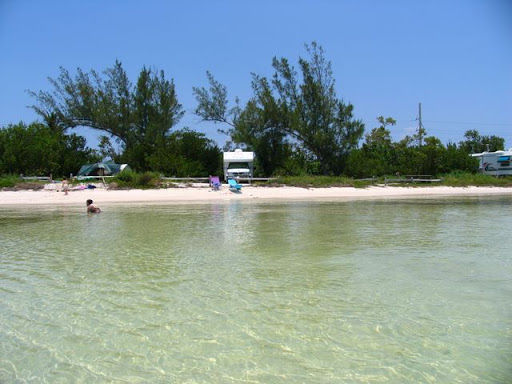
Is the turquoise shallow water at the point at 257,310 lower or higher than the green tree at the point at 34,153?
lower

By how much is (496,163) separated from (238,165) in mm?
22890

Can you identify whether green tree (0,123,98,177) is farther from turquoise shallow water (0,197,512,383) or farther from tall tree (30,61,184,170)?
turquoise shallow water (0,197,512,383)

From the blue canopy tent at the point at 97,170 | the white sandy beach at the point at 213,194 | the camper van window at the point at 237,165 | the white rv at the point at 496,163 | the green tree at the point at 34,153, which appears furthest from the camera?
the white rv at the point at 496,163

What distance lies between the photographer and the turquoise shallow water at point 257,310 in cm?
366

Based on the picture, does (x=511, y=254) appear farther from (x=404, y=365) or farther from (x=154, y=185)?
(x=154, y=185)

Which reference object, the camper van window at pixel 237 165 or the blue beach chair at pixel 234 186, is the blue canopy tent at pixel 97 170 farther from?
the blue beach chair at pixel 234 186

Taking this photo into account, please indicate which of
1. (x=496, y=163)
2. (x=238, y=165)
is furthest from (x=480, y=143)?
(x=238, y=165)

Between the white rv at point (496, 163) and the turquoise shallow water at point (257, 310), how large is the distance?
29620 mm

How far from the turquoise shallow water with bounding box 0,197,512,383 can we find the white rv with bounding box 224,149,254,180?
20774 millimetres

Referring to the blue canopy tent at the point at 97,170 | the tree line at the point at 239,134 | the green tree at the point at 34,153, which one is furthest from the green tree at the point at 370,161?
the green tree at the point at 34,153

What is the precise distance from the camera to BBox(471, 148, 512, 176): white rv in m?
34.7

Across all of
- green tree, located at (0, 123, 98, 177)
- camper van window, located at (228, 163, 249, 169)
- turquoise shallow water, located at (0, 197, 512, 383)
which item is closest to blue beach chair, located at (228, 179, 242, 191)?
camper van window, located at (228, 163, 249, 169)

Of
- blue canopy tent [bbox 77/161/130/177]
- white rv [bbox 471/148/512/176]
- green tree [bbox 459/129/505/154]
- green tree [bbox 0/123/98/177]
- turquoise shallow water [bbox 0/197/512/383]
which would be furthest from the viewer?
green tree [bbox 459/129/505/154]

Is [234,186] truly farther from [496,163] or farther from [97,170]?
[496,163]
